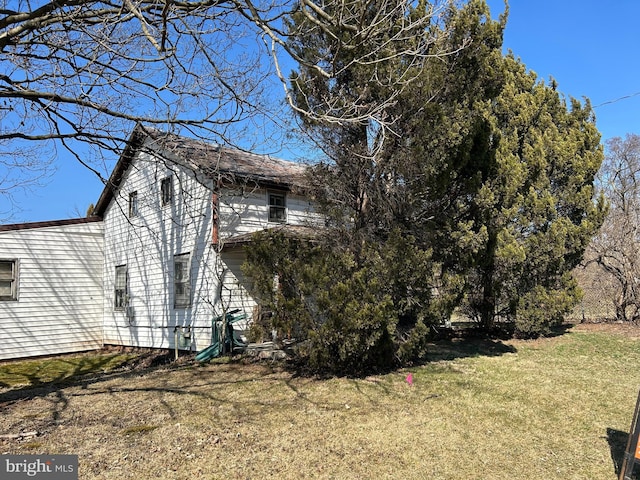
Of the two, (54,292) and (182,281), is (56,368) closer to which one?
(54,292)

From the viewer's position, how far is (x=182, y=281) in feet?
39.7

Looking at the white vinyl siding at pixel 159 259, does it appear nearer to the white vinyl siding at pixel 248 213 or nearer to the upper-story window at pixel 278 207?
the white vinyl siding at pixel 248 213

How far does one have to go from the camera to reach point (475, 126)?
8.41 meters

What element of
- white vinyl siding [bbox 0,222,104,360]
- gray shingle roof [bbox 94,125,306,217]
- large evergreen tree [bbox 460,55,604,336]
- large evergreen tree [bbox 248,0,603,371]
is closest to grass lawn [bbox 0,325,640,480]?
large evergreen tree [bbox 248,0,603,371]

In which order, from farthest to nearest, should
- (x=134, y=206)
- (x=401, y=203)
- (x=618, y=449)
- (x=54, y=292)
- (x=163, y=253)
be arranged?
(x=134, y=206), (x=54, y=292), (x=163, y=253), (x=401, y=203), (x=618, y=449)

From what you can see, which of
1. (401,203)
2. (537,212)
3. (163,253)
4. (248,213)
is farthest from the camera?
(163,253)

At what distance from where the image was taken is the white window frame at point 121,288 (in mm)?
14125

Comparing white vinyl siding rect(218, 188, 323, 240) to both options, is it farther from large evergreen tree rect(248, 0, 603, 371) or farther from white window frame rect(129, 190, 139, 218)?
white window frame rect(129, 190, 139, 218)

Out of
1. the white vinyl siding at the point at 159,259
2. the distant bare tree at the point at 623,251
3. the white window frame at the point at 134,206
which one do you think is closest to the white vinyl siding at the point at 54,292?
the white vinyl siding at the point at 159,259

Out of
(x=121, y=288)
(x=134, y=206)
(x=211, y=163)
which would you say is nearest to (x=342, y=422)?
(x=211, y=163)

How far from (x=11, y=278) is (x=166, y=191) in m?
4.89

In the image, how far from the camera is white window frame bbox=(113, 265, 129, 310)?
14125 millimetres

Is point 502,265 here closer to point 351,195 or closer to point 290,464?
point 351,195

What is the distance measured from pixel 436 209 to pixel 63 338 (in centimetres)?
1147
